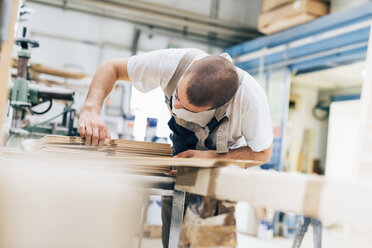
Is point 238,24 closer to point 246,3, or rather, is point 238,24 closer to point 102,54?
point 246,3

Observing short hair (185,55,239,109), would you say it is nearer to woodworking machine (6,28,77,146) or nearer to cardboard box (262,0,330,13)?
woodworking machine (6,28,77,146)

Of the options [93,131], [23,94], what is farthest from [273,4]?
[93,131]

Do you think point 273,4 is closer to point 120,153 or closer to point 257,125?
point 257,125

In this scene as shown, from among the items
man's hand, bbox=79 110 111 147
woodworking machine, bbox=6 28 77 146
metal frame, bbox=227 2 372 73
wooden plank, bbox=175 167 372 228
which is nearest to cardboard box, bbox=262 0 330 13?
metal frame, bbox=227 2 372 73

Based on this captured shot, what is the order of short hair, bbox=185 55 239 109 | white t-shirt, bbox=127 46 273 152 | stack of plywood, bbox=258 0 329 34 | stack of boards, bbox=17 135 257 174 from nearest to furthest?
stack of boards, bbox=17 135 257 174
short hair, bbox=185 55 239 109
white t-shirt, bbox=127 46 273 152
stack of plywood, bbox=258 0 329 34

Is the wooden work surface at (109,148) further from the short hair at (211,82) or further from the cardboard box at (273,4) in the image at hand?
the cardboard box at (273,4)

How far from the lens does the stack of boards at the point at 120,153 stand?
786 millimetres

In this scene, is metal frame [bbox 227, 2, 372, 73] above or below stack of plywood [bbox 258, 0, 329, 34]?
below

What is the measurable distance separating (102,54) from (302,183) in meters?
5.32

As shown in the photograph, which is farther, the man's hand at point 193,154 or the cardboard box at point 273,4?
the cardboard box at point 273,4

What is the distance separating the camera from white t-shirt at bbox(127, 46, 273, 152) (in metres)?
1.30

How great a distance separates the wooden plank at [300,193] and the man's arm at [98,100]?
0.50m

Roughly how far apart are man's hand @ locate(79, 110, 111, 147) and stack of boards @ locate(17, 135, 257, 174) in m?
0.03

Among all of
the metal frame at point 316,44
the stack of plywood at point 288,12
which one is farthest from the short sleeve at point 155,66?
the stack of plywood at point 288,12
